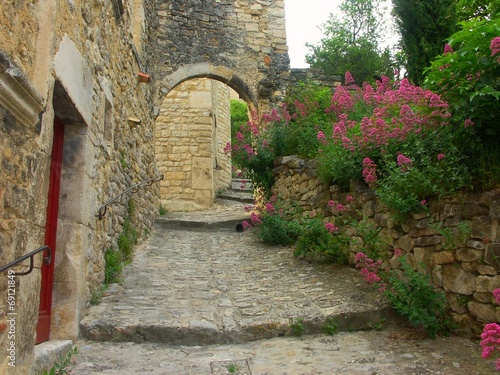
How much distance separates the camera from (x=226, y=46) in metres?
9.41

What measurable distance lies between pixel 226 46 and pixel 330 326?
288 inches

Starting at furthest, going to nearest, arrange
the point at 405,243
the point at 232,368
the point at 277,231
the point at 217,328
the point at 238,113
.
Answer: the point at 238,113
the point at 277,231
the point at 405,243
the point at 217,328
the point at 232,368

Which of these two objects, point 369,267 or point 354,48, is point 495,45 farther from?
point 354,48

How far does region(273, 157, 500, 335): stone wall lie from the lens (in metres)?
2.92

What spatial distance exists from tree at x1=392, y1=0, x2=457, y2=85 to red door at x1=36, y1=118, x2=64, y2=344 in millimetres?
5651

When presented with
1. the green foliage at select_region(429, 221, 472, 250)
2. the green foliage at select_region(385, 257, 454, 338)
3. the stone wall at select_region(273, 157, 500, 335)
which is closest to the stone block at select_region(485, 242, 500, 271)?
the stone wall at select_region(273, 157, 500, 335)

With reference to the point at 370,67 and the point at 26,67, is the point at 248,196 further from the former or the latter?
the point at 26,67

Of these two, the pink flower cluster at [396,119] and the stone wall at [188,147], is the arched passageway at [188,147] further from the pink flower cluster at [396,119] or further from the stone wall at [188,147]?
the pink flower cluster at [396,119]

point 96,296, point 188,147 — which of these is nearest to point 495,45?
point 96,296

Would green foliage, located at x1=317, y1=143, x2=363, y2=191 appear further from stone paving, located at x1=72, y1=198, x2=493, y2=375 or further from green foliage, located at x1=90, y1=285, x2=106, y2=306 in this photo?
green foliage, located at x1=90, y1=285, x2=106, y2=306

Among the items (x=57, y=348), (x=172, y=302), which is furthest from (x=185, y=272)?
(x=57, y=348)

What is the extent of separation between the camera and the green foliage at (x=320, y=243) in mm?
4742

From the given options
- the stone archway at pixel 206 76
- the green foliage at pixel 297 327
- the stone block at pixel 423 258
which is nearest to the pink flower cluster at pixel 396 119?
the stone block at pixel 423 258

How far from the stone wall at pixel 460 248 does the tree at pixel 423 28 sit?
13.0 ft
